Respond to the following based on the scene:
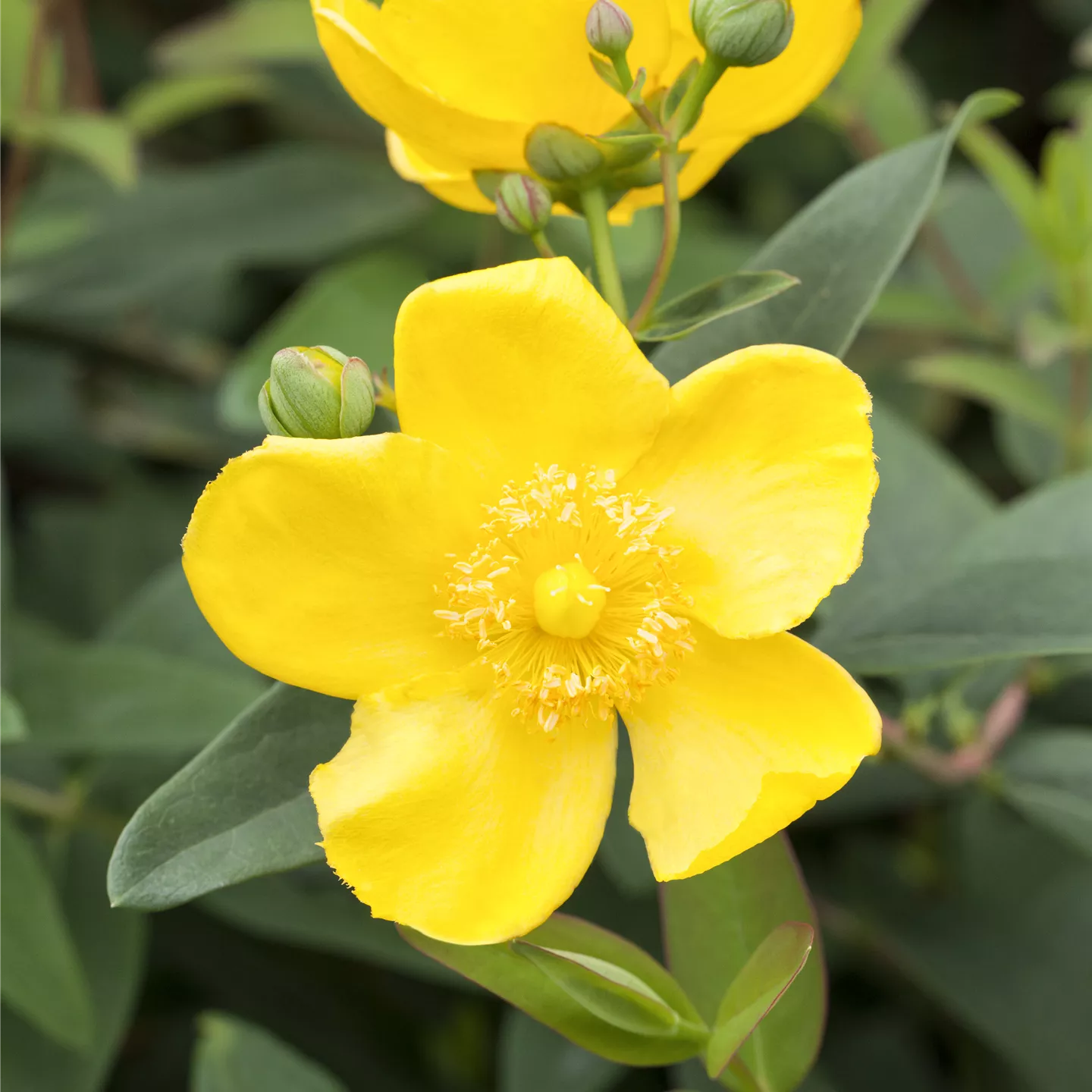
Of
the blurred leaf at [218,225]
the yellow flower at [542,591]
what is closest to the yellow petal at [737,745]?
the yellow flower at [542,591]

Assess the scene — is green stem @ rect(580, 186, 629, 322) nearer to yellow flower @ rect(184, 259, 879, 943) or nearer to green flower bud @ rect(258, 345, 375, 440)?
yellow flower @ rect(184, 259, 879, 943)

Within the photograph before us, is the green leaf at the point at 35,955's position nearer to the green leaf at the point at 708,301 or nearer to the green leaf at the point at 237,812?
the green leaf at the point at 237,812

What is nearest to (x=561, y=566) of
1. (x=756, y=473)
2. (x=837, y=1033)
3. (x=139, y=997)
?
(x=756, y=473)

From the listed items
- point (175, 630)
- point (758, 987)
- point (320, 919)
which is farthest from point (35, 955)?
point (758, 987)

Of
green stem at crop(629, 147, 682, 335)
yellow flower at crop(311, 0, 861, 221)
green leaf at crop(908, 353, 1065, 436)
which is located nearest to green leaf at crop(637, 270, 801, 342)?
green stem at crop(629, 147, 682, 335)

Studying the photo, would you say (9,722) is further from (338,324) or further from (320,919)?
(338,324)
